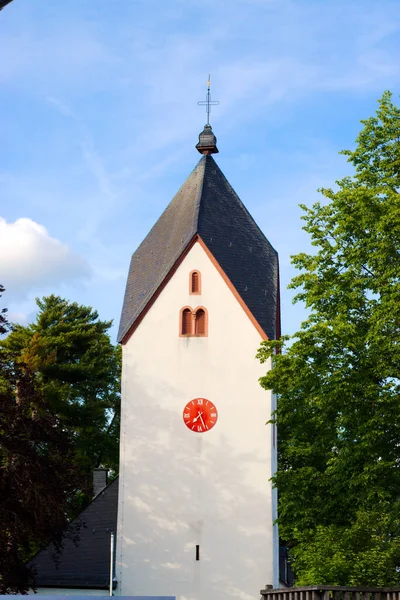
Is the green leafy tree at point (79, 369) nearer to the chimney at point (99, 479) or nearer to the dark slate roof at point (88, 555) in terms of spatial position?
the chimney at point (99, 479)

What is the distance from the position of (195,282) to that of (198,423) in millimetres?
4661

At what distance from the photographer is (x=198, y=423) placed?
2875 centimetres

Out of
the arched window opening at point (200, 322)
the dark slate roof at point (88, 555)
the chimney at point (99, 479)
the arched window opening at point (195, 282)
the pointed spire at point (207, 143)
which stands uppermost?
the pointed spire at point (207, 143)

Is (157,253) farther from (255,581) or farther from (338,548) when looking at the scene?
(338,548)

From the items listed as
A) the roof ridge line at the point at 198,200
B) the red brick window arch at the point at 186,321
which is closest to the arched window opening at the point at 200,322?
the red brick window arch at the point at 186,321

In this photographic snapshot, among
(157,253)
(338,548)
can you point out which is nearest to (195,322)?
(157,253)

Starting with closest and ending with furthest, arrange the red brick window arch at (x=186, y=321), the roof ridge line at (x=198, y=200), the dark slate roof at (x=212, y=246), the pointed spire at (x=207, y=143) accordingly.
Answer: the red brick window arch at (x=186, y=321) → the dark slate roof at (x=212, y=246) → the roof ridge line at (x=198, y=200) → the pointed spire at (x=207, y=143)

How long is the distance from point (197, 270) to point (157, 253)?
222 centimetres

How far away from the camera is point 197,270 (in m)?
29.9

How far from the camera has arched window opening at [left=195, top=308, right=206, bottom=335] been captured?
29500 millimetres

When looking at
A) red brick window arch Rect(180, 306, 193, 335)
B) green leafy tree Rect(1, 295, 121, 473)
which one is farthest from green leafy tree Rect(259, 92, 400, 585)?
green leafy tree Rect(1, 295, 121, 473)

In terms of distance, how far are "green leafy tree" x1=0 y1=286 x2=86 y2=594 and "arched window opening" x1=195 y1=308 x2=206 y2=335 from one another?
7488 mm

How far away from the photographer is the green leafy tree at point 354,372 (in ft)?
66.1

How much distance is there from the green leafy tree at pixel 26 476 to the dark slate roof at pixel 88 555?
15.4ft
